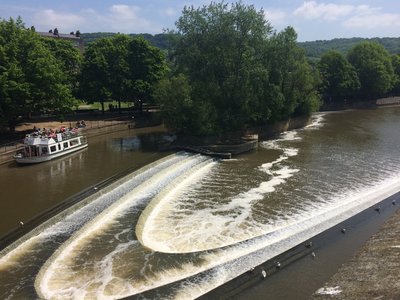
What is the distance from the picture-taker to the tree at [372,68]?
105m

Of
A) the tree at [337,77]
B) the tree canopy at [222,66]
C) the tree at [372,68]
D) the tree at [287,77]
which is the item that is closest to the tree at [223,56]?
the tree canopy at [222,66]

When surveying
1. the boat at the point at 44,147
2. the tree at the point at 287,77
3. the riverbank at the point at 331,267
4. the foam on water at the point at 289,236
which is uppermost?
the tree at the point at 287,77

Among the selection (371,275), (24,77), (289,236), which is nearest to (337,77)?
(24,77)

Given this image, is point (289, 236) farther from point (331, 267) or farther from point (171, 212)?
point (171, 212)

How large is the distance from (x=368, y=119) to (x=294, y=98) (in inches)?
989

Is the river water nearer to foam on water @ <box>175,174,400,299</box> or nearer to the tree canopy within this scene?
foam on water @ <box>175,174,400,299</box>

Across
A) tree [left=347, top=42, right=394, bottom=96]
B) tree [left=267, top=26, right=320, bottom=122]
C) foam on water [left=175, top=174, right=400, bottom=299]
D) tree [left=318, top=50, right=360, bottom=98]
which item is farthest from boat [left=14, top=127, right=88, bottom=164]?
tree [left=347, top=42, right=394, bottom=96]

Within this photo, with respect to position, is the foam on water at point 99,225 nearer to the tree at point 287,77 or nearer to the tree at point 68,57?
the tree at point 287,77

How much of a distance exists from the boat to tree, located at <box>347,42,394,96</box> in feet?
273

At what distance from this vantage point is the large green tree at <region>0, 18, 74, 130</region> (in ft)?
159

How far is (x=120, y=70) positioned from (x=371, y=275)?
2349 inches

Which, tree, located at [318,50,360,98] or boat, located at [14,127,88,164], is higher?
tree, located at [318,50,360,98]

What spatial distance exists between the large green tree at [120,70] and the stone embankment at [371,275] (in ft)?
177

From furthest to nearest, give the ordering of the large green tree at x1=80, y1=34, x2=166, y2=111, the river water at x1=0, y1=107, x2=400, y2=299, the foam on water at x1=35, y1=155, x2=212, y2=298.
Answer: the large green tree at x1=80, y1=34, x2=166, y2=111 < the river water at x1=0, y1=107, x2=400, y2=299 < the foam on water at x1=35, y1=155, x2=212, y2=298
